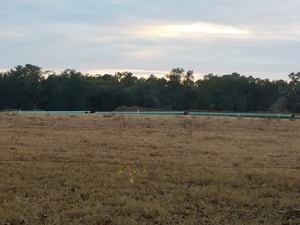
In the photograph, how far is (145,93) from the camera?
72.5 meters

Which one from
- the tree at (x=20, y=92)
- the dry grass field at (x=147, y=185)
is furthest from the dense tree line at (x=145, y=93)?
the dry grass field at (x=147, y=185)

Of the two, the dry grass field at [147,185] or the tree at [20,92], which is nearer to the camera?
the dry grass field at [147,185]

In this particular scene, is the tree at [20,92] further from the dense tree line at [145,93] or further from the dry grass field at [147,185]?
the dry grass field at [147,185]

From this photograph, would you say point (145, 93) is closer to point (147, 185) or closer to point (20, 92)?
point (20, 92)

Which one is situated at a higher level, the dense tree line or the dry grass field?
the dense tree line

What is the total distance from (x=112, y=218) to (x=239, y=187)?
3014mm

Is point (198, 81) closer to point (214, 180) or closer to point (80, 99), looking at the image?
point (80, 99)

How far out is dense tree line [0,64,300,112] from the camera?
2589 inches

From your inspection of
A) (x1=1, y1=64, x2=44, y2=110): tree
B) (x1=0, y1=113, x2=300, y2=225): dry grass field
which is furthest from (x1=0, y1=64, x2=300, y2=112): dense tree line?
(x1=0, y1=113, x2=300, y2=225): dry grass field

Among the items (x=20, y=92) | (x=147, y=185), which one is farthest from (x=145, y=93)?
(x=147, y=185)

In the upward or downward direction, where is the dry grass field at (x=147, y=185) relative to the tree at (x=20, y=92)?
downward

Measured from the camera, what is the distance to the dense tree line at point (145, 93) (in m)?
65.8

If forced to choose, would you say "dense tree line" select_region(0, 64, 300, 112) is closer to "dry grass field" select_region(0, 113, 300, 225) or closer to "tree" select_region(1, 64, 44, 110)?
"tree" select_region(1, 64, 44, 110)

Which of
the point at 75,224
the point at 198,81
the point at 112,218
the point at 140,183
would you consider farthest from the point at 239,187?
the point at 198,81
